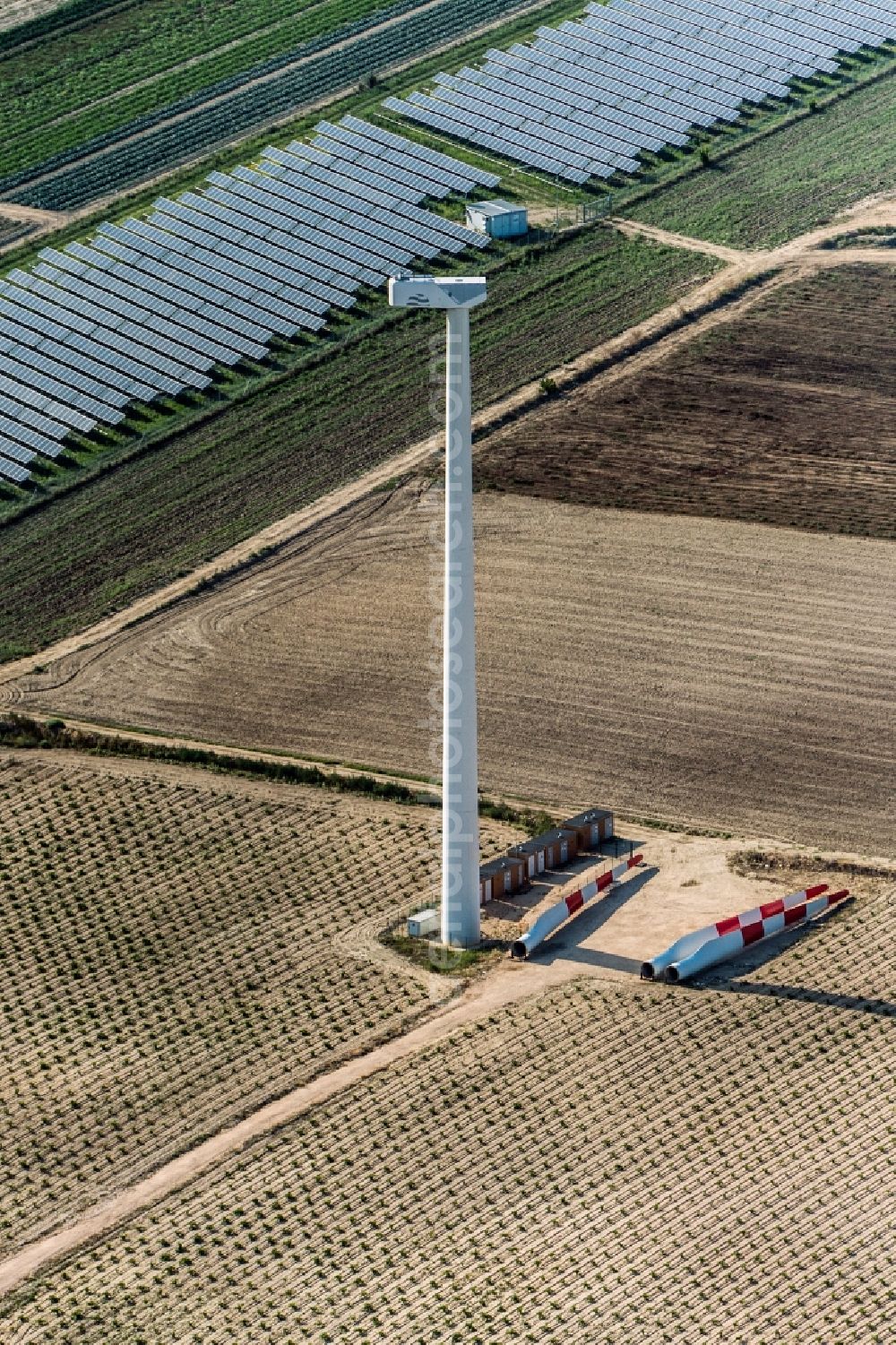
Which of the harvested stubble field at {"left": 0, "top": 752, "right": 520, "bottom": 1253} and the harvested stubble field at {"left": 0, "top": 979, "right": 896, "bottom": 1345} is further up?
the harvested stubble field at {"left": 0, "top": 752, "right": 520, "bottom": 1253}

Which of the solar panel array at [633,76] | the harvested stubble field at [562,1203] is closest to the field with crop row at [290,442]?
the solar panel array at [633,76]

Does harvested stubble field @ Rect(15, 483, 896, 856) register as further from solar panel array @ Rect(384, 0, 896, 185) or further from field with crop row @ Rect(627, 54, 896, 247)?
solar panel array @ Rect(384, 0, 896, 185)

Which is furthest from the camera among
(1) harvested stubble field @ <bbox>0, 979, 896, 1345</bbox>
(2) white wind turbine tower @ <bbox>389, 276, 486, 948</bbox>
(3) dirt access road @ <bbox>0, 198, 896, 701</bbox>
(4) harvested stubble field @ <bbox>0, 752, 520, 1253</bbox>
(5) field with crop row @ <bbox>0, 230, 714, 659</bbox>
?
(5) field with crop row @ <bbox>0, 230, 714, 659</bbox>

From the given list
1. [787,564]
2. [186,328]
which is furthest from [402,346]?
[787,564]

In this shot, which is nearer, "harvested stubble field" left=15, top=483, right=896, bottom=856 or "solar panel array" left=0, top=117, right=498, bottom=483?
"harvested stubble field" left=15, top=483, right=896, bottom=856

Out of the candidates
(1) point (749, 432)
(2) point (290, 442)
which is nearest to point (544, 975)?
(1) point (749, 432)

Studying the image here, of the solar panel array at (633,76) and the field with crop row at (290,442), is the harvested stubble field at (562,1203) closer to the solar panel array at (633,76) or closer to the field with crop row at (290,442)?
the field with crop row at (290,442)

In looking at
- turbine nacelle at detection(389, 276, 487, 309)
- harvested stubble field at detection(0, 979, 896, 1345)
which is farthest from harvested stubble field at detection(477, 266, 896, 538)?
turbine nacelle at detection(389, 276, 487, 309)
